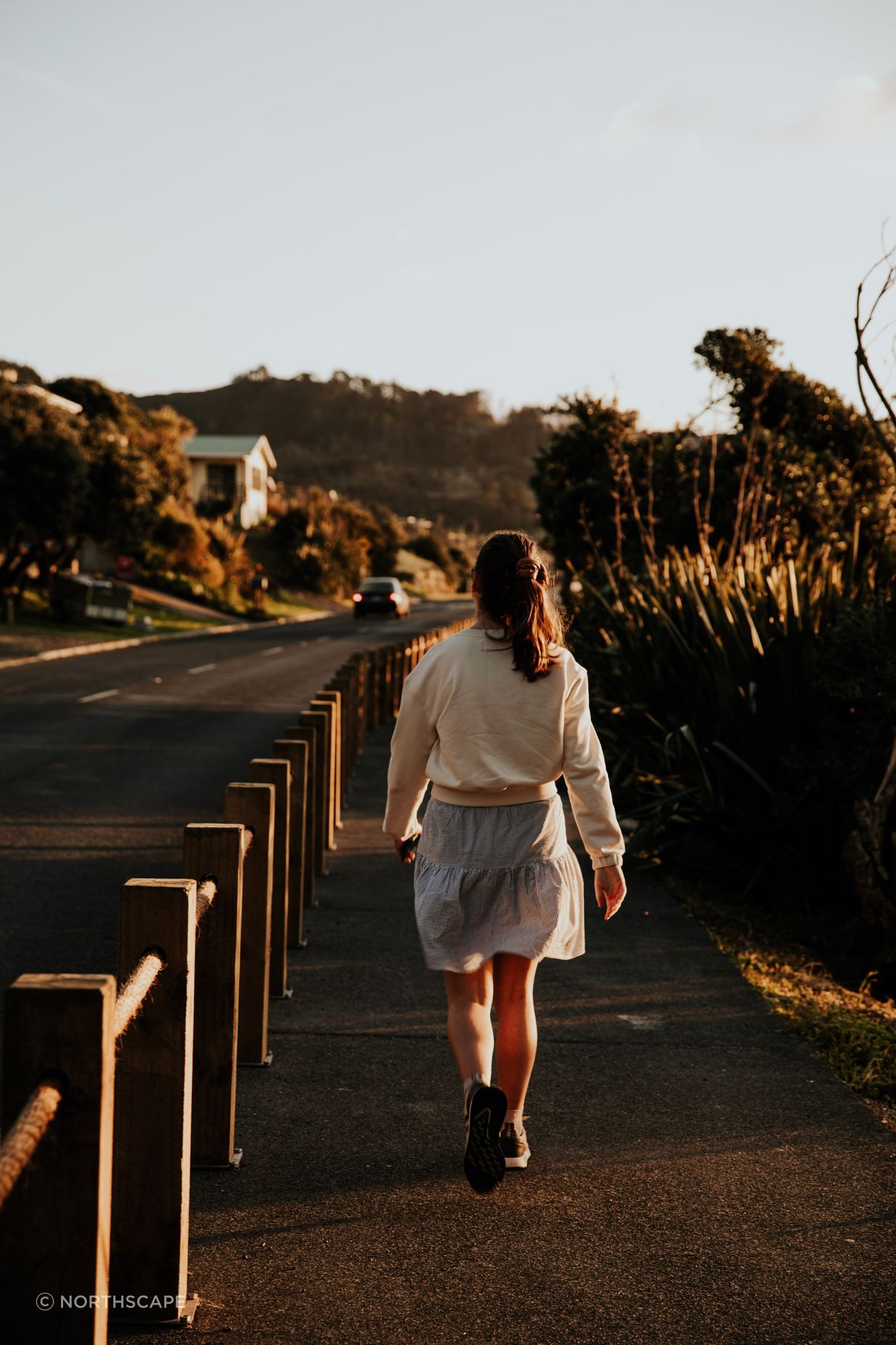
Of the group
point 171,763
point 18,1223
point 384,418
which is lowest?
point 171,763

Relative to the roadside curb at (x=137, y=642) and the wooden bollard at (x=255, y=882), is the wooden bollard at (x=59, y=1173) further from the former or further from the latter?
the roadside curb at (x=137, y=642)

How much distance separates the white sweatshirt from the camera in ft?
11.9

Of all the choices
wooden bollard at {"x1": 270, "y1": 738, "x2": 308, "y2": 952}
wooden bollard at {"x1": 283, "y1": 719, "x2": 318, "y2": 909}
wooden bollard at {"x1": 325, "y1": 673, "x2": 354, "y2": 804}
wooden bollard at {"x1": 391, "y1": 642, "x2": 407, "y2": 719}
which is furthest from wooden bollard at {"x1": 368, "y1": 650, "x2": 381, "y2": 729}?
wooden bollard at {"x1": 270, "y1": 738, "x2": 308, "y2": 952}

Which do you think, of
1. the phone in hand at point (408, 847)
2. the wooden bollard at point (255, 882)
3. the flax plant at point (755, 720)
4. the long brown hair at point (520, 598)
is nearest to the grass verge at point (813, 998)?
the flax plant at point (755, 720)

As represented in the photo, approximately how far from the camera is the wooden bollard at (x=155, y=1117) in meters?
2.73

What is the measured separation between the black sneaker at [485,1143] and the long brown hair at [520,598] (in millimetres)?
1121

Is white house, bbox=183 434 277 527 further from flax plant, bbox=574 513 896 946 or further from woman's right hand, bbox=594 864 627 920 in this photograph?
woman's right hand, bbox=594 864 627 920

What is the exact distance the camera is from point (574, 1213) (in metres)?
3.39

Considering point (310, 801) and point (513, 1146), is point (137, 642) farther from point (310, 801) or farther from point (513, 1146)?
point (513, 1146)

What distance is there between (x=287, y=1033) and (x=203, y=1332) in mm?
1981

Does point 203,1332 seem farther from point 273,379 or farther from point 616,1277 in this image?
point 273,379

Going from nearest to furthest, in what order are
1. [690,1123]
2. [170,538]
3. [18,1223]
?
[18,1223] < [690,1123] < [170,538]

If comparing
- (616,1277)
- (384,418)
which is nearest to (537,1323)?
(616,1277)

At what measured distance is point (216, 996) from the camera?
353 centimetres
